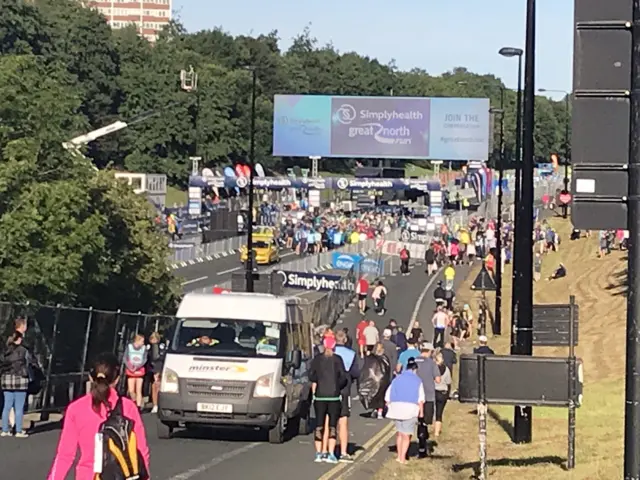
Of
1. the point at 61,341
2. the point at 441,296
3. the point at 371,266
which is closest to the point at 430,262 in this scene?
the point at 371,266

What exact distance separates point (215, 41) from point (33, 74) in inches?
4594

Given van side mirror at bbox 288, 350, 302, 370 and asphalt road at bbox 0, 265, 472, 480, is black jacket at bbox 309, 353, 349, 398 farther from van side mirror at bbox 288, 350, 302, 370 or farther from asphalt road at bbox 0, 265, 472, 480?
van side mirror at bbox 288, 350, 302, 370

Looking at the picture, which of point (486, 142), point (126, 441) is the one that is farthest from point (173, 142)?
point (126, 441)

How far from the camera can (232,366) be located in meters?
19.7

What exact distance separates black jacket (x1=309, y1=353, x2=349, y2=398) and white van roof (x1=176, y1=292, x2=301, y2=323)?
2.59 m

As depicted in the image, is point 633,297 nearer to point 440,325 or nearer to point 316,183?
point 440,325

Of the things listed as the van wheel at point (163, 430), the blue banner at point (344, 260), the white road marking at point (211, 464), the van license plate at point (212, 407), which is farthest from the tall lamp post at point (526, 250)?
the blue banner at point (344, 260)

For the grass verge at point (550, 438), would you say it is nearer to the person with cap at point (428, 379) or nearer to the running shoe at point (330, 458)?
the person with cap at point (428, 379)

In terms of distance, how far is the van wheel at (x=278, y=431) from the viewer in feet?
65.5

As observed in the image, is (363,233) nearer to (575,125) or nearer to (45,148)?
(45,148)

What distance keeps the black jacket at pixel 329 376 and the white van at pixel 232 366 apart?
1.87 meters

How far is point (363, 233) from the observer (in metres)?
74.8

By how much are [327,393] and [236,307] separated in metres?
3.11

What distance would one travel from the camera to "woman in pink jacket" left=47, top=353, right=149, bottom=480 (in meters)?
7.82
